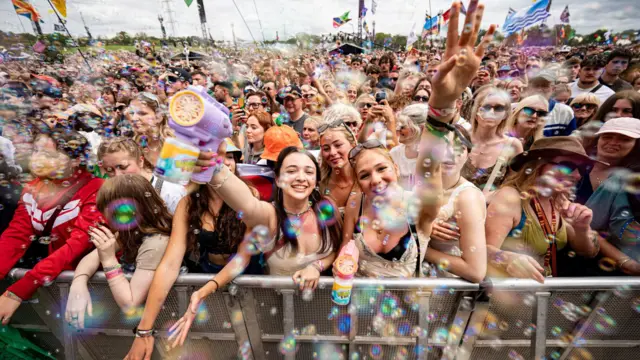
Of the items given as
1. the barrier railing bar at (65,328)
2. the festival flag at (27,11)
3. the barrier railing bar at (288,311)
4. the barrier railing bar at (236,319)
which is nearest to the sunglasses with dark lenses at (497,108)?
the barrier railing bar at (288,311)

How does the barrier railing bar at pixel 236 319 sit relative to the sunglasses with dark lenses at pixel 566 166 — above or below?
below

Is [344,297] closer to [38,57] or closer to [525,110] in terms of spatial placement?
[525,110]

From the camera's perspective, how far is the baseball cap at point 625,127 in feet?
8.04

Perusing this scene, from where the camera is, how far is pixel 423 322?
2.03 m

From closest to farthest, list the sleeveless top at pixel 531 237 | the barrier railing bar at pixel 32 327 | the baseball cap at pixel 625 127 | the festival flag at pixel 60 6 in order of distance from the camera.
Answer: the sleeveless top at pixel 531 237
the barrier railing bar at pixel 32 327
the baseball cap at pixel 625 127
the festival flag at pixel 60 6

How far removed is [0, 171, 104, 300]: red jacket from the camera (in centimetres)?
219

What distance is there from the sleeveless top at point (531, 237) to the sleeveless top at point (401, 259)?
2.11 feet

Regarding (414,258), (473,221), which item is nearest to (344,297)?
(414,258)

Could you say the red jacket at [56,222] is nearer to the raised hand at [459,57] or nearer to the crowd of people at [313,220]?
the crowd of people at [313,220]

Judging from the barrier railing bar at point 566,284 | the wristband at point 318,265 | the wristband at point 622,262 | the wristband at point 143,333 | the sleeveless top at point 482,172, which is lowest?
the wristband at point 143,333

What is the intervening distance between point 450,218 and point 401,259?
1.44ft

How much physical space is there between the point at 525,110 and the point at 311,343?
364 centimetres

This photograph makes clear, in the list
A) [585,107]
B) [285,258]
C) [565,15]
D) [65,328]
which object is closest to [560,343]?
[285,258]

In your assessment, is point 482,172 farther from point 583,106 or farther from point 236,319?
point 583,106
